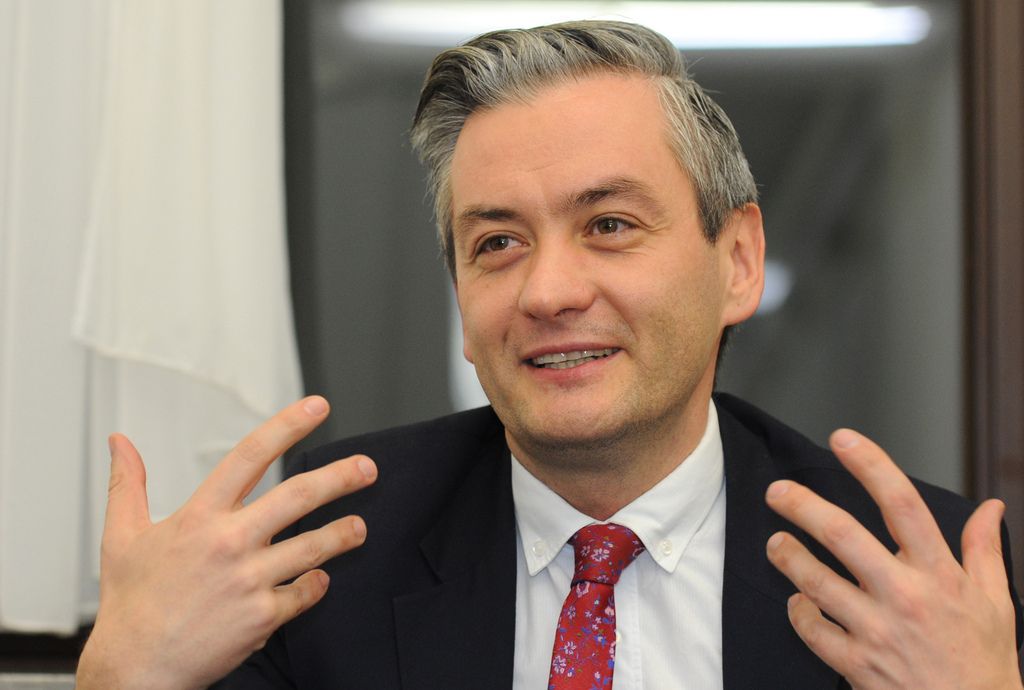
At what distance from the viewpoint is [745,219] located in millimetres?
1456

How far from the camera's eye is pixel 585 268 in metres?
1.23

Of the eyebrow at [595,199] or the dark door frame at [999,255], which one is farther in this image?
the dark door frame at [999,255]

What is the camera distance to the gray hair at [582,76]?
1306mm

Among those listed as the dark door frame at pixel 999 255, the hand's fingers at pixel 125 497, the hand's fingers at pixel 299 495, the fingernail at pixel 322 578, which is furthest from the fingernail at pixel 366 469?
the dark door frame at pixel 999 255

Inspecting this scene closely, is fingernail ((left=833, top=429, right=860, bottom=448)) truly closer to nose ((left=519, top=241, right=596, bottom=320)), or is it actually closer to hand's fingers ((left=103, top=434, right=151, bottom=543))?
nose ((left=519, top=241, right=596, bottom=320))

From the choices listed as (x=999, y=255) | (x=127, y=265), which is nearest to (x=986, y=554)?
(x=999, y=255)

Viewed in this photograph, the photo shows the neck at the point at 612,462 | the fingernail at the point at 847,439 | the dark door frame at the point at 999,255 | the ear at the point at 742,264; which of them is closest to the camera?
the fingernail at the point at 847,439

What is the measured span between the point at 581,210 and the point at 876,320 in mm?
845

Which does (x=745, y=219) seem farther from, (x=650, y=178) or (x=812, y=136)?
(x=812, y=136)

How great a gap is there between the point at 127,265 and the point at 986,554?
4.35 feet

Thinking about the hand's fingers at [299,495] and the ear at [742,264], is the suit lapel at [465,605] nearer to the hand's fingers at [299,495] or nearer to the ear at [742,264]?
the hand's fingers at [299,495]

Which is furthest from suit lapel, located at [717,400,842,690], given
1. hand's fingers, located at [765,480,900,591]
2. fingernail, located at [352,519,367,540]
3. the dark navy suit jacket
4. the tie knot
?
fingernail, located at [352,519,367,540]

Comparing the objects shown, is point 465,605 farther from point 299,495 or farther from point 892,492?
point 892,492

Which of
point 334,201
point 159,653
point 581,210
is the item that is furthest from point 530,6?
point 159,653
